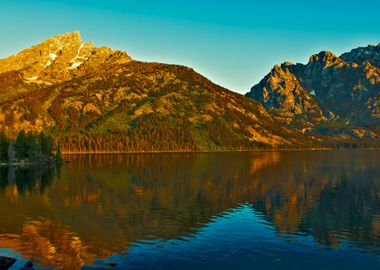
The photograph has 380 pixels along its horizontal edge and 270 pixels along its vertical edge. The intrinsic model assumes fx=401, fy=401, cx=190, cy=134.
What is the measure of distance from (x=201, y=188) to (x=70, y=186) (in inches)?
1758

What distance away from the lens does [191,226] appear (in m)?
75.9

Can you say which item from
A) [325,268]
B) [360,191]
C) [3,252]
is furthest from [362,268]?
[360,191]

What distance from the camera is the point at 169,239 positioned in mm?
65938

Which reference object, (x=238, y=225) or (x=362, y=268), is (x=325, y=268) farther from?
(x=238, y=225)

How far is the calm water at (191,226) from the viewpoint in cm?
5600

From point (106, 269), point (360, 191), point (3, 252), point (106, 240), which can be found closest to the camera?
point (106, 269)

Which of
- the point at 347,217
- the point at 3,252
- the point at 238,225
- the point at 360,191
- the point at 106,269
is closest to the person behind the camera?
the point at 106,269

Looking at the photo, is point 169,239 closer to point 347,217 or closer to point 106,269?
point 106,269

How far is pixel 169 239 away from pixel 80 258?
51.3ft

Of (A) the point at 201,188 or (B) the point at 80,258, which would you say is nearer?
(B) the point at 80,258

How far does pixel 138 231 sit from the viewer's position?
71750mm

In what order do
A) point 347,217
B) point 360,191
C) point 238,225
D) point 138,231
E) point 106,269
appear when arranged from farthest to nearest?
point 360,191 < point 347,217 < point 238,225 < point 138,231 < point 106,269

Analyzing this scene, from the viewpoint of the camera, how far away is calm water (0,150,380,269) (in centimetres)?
5600

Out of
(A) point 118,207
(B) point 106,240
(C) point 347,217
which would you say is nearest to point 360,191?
(C) point 347,217
